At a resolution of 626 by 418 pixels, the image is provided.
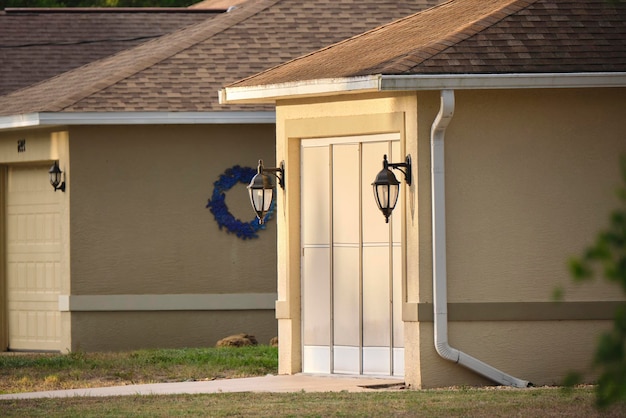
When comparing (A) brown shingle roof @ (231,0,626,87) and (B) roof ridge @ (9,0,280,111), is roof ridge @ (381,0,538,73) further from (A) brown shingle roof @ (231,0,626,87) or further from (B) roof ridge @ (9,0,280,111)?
(B) roof ridge @ (9,0,280,111)

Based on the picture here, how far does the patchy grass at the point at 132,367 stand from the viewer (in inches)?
532

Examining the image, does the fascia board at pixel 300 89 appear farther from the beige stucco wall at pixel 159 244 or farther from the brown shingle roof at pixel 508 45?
the beige stucco wall at pixel 159 244

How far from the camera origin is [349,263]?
12664mm

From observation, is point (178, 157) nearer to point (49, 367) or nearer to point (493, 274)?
point (49, 367)

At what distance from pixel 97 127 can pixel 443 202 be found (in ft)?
23.0

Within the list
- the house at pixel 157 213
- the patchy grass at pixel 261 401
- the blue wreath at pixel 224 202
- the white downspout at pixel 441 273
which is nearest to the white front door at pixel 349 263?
the white downspout at pixel 441 273

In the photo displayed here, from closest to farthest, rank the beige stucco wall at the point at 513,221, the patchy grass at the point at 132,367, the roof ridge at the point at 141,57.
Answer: the beige stucco wall at the point at 513,221 < the patchy grass at the point at 132,367 < the roof ridge at the point at 141,57

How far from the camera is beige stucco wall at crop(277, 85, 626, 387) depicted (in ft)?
38.5

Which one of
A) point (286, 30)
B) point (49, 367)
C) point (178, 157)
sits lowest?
point (49, 367)

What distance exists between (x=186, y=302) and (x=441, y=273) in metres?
6.33

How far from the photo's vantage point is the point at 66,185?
17.3 m

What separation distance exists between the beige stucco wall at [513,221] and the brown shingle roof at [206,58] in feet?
18.7

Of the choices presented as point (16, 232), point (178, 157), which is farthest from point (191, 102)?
point (16, 232)

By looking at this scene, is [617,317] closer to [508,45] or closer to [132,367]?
[508,45]
